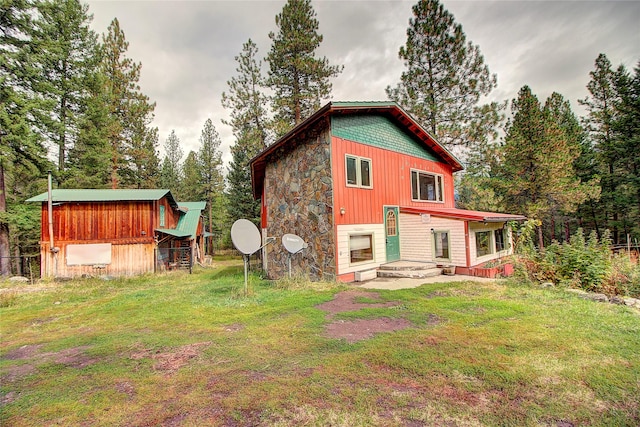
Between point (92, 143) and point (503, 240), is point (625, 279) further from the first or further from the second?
point (92, 143)

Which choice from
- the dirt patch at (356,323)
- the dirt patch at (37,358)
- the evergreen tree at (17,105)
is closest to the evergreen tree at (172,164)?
the evergreen tree at (17,105)

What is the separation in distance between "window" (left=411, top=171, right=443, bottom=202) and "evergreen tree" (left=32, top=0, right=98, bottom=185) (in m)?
19.2

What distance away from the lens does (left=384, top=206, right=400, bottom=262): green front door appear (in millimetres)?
11586

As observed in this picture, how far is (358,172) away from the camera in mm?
10789

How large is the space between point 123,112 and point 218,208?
15815 mm

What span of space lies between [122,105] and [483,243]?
27663 mm

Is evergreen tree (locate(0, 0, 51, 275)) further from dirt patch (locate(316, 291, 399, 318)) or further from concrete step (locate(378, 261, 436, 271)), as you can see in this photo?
concrete step (locate(378, 261, 436, 271))

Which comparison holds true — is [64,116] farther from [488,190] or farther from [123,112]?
[488,190]

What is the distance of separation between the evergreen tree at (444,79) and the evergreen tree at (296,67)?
563 centimetres

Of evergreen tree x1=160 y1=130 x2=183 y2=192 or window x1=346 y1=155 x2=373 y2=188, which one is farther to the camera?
evergreen tree x1=160 y1=130 x2=183 y2=192

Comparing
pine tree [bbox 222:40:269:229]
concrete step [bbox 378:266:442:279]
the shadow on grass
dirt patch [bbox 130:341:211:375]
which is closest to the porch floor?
concrete step [bbox 378:266:442:279]

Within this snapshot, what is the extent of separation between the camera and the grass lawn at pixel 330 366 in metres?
2.69

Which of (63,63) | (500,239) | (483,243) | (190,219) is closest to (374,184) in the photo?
(483,243)

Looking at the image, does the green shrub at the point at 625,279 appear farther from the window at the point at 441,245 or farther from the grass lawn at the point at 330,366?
the window at the point at 441,245
